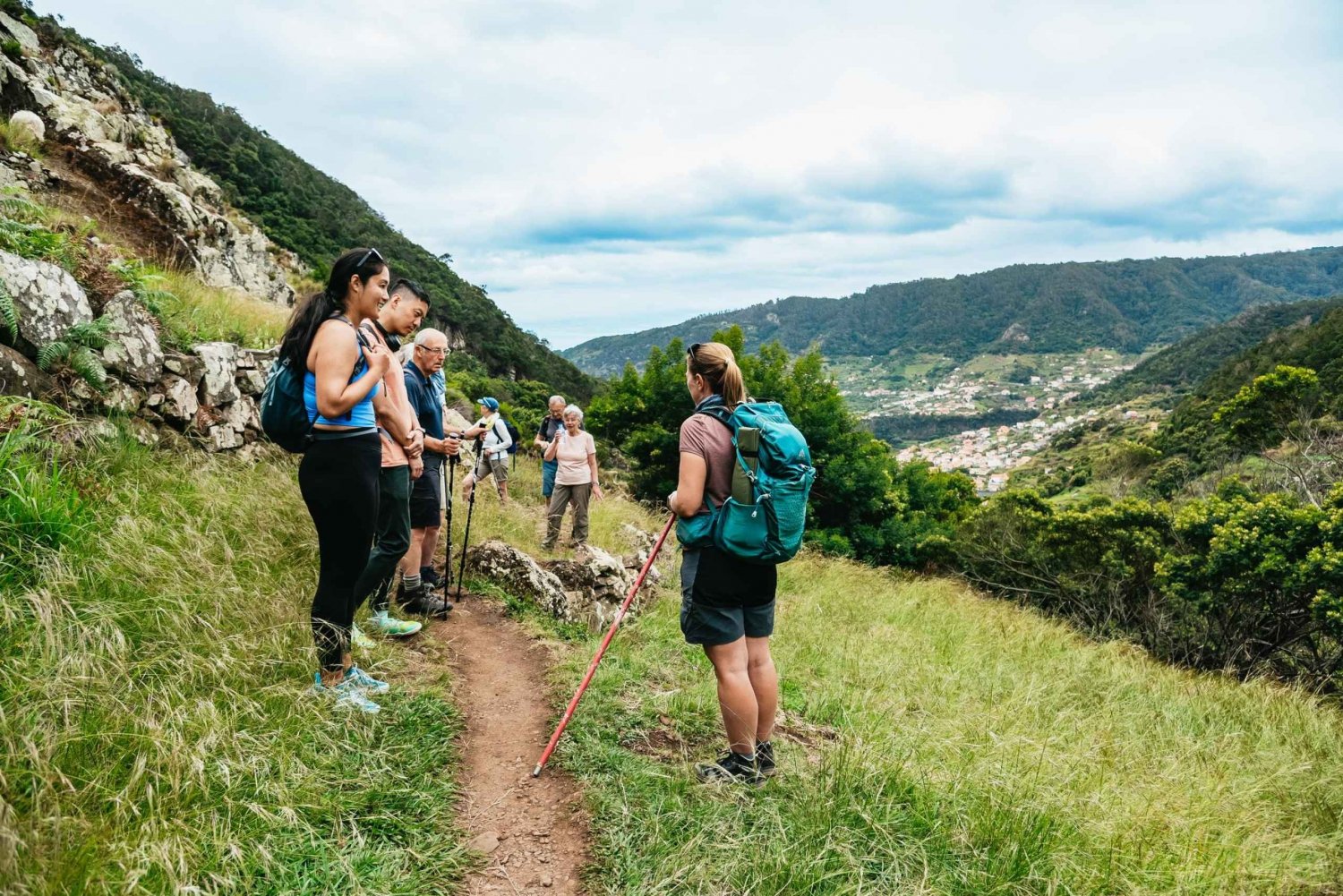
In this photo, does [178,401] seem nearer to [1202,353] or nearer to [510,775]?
[510,775]

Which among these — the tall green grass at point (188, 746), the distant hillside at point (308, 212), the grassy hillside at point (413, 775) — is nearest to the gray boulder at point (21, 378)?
the grassy hillside at point (413, 775)

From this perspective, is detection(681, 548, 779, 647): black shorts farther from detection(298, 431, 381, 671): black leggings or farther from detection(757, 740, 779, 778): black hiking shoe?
detection(298, 431, 381, 671): black leggings

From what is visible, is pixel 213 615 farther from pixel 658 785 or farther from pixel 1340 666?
pixel 1340 666

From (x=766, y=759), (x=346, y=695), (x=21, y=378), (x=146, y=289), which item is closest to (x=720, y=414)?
(x=766, y=759)

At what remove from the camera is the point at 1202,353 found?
109m

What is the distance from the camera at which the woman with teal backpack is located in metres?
2.82

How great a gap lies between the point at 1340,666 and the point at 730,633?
11.0 metres

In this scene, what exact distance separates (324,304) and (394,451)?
44.4 inches

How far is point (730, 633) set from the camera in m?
2.82

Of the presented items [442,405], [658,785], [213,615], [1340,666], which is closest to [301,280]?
[442,405]

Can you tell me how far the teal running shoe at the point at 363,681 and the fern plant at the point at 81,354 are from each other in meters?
3.25

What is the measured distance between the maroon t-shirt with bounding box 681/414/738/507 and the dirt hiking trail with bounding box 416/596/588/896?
4.99ft

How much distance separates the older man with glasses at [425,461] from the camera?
4.63 meters

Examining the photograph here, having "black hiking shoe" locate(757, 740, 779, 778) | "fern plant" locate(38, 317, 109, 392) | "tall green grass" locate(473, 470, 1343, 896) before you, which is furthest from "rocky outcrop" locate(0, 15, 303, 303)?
"black hiking shoe" locate(757, 740, 779, 778)
